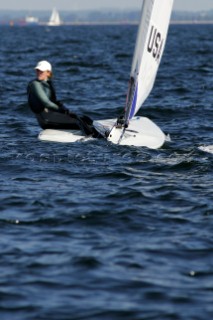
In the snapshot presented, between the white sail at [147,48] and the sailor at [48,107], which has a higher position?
the white sail at [147,48]

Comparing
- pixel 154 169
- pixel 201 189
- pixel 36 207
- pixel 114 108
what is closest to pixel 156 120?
pixel 114 108

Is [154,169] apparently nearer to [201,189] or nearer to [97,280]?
[201,189]

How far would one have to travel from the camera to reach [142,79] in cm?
1486

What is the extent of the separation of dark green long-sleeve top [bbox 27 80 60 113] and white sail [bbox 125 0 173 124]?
137cm

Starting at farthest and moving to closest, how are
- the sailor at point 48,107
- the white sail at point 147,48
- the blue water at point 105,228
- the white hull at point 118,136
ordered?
the white hull at point 118,136
the sailor at point 48,107
the white sail at point 147,48
the blue water at point 105,228

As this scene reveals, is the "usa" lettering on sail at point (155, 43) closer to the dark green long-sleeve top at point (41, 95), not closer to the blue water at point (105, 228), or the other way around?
the blue water at point (105, 228)

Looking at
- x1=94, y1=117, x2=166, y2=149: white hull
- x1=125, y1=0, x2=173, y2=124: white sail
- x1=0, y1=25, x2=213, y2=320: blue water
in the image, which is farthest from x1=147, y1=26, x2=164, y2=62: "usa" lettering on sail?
x1=0, y1=25, x2=213, y2=320: blue water

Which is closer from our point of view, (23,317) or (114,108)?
(23,317)

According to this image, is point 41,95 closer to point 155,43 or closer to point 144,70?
point 144,70

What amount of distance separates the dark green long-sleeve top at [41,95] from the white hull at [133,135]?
0.99 metres

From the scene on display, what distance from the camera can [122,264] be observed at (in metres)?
8.14

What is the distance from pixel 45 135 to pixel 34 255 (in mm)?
6779

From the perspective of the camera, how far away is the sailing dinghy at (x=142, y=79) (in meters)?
14.3

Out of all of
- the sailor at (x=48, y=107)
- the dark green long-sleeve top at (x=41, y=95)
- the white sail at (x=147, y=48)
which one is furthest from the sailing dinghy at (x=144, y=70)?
the dark green long-sleeve top at (x=41, y=95)
